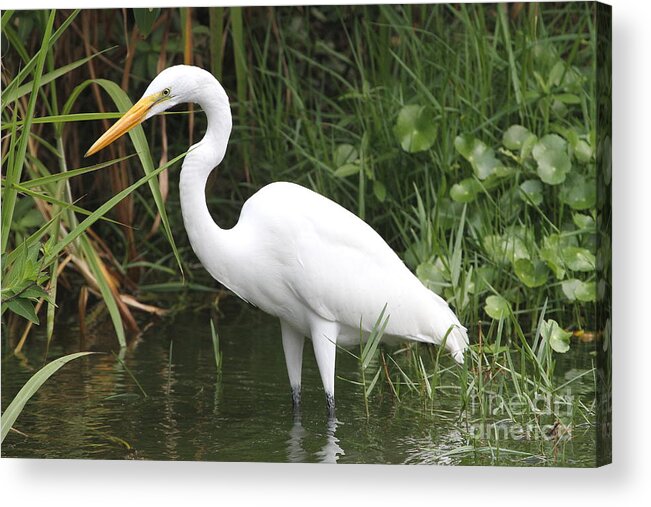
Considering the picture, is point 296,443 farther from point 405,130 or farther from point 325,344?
point 405,130

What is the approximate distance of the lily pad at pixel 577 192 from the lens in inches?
158

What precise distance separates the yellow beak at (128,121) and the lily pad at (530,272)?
1277 mm

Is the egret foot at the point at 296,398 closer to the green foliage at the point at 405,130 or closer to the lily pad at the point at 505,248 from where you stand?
the green foliage at the point at 405,130

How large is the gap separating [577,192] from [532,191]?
204mm

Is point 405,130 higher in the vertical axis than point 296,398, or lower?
higher

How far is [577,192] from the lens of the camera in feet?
13.4

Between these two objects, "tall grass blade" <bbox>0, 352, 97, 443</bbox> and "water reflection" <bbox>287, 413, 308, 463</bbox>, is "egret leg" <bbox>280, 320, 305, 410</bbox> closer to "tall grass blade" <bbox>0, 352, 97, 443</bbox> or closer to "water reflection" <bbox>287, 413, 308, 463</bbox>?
"water reflection" <bbox>287, 413, 308, 463</bbox>

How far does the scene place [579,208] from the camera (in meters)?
4.04

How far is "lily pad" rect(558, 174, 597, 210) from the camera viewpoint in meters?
4.01

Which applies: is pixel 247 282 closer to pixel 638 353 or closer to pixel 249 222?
pixel 249 222

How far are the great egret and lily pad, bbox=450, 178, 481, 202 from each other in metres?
0.69

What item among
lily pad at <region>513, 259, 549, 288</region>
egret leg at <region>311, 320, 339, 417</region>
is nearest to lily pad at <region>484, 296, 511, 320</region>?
lily pad at <region>513, 259, 549, 288</region>

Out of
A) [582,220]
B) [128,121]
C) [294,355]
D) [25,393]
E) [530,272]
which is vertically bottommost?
[25,393]

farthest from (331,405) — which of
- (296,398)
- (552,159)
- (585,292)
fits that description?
(552,159)
